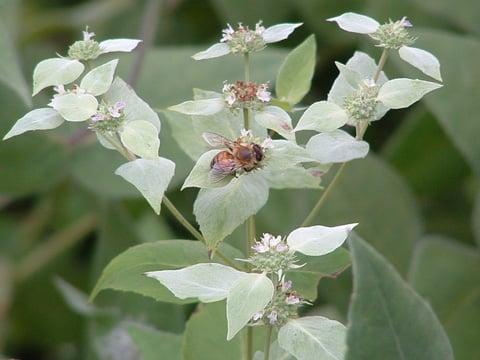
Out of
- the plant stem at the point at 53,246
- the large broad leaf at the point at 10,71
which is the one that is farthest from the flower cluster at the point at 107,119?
the plant stem at the point at 53,246

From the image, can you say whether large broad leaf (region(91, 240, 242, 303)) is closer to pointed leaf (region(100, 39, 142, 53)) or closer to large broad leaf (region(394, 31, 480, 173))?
pointed leaf (region(100, 39, 142, 53))

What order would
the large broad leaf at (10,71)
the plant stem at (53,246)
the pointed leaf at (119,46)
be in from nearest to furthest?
the pointed leaf at (119,46), the large broad leaf at (10,71), the plant stem at (53,246)

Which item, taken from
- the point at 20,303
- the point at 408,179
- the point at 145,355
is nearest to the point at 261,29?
the point at 145,355

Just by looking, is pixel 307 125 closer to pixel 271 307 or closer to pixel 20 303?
pixel 271 307

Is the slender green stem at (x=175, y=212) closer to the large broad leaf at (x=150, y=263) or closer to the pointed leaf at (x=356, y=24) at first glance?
the large broad leaf at (x=150, y=263)

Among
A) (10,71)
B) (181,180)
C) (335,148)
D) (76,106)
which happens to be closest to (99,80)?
(76,106)

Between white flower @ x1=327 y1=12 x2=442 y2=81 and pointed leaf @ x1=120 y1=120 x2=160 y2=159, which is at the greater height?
white flower @ x1=327 y1=12 x2=442 y2=81

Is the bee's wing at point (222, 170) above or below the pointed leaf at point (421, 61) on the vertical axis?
below

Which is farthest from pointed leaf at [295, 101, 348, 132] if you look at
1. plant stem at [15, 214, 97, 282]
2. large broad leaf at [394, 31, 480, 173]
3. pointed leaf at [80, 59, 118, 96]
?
plant stem at [15, 214, 97, 282]
